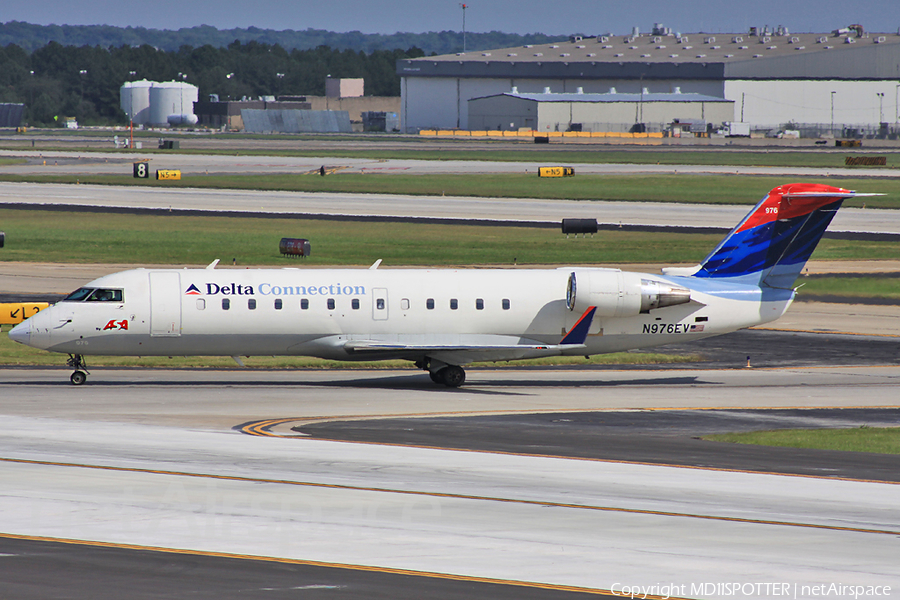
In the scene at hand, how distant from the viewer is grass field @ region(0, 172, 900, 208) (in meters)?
96.8

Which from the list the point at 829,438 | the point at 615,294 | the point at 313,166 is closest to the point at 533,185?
the point at 313,166

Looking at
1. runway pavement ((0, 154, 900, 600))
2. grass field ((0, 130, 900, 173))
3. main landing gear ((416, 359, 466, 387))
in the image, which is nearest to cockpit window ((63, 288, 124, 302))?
runway pavement ((0, 154, 900, 600))

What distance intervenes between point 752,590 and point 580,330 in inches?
793

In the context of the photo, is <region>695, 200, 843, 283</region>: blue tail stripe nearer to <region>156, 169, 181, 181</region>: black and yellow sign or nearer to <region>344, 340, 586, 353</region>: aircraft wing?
<region>344, 340, 586, 353</region>: aircraft wing

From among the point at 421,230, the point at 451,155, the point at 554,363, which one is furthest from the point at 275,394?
the point at 451,155

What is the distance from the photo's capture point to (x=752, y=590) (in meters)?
14.5

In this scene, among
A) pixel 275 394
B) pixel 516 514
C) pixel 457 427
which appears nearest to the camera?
pixel 516 514

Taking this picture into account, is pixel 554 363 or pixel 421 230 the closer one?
pixel 554 363

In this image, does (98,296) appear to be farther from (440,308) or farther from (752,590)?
(752,590)

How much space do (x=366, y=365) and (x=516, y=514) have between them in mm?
21922

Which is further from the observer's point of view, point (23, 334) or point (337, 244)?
point (337, 244)

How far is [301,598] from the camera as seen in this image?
13.9m

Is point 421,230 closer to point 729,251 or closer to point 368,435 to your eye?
point 729,251

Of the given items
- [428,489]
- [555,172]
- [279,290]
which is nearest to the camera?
[428,489]
